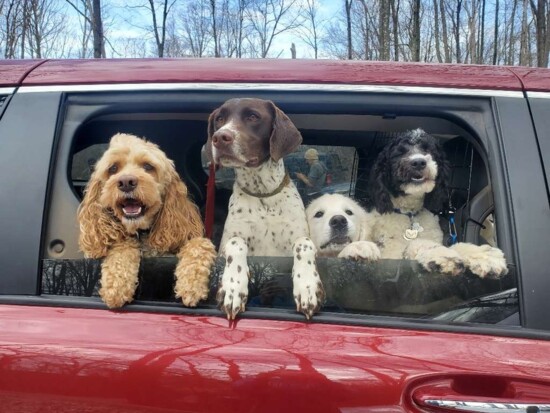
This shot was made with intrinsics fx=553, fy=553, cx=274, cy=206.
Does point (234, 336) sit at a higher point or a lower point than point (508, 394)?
higher

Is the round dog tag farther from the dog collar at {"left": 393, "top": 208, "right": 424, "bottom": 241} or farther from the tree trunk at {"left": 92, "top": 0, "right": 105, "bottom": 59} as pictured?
the tree trunk at {"left": 92, "top": 0, "right": 105, "bottom": 59}

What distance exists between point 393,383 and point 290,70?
1.08m

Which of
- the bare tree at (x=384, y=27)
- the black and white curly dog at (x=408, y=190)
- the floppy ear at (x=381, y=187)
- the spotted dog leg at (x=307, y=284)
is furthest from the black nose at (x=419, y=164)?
the bare tree at (x=384, y=27)

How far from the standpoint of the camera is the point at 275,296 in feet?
5.58

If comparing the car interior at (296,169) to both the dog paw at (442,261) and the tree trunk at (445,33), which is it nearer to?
the dog paw at (442,261)

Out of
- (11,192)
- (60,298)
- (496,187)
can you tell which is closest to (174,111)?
(11,192)

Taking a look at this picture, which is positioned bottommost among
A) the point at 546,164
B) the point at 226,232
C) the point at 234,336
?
the point at 234,336

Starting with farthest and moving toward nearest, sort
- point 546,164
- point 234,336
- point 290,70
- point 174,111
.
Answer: point 174,111, point 290,70, point 546,164, point 234,336

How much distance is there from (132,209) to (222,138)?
47 centimetres

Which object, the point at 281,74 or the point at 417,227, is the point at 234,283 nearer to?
the point at 281,74

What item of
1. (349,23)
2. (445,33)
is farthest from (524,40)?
(349,23)

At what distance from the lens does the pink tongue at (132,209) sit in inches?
75.7

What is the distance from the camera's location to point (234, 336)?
1.54 m

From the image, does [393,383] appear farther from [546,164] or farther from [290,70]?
[290,70]
